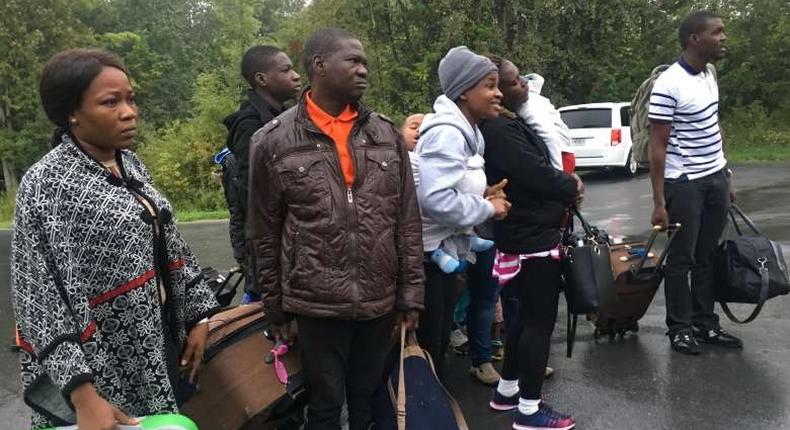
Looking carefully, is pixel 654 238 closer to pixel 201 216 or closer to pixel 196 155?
pixel 201 216

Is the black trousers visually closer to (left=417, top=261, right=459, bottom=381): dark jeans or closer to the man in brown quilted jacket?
(left=417, top=261, right=459, bottom=381): dark jeans

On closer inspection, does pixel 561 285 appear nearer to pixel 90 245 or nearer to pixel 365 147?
pixel 365 147

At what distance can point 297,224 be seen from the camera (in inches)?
99.9

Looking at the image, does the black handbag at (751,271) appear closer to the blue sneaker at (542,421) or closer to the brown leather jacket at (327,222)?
the blue sneaker at (542,421)

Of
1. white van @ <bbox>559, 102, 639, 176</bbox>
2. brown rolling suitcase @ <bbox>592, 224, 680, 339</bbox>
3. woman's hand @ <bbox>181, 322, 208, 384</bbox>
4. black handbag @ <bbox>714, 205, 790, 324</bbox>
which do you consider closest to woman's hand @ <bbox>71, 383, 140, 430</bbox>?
woman's hand @ <bbox>181, 322, 208, 384</bbox>

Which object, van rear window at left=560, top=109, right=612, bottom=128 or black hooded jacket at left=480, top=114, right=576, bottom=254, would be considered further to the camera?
van rear window at left=560, top=109, right=612, bottom=128

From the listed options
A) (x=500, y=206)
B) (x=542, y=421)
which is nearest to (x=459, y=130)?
(x=500, y=206)

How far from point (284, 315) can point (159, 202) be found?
27.7 inches

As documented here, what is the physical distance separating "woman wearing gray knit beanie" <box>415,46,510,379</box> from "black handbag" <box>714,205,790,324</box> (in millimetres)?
2028

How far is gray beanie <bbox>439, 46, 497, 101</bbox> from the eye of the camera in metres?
3.17

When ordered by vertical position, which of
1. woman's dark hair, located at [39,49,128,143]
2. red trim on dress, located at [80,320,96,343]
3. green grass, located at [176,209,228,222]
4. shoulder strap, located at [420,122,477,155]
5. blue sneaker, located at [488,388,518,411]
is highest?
woman's dark hair, located at [39,49,128,143]

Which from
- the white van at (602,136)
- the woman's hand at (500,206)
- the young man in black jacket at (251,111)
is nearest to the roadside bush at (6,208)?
the white van at (602,136)

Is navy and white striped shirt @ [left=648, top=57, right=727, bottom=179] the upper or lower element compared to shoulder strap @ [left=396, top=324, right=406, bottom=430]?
upper

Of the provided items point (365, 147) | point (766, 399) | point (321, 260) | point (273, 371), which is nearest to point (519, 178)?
point (365, 147)
